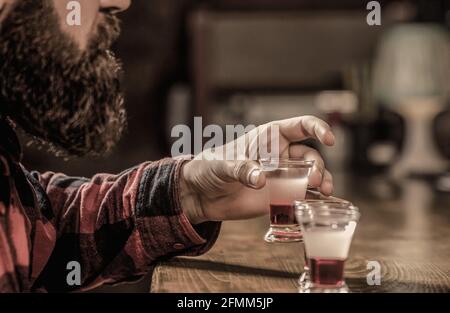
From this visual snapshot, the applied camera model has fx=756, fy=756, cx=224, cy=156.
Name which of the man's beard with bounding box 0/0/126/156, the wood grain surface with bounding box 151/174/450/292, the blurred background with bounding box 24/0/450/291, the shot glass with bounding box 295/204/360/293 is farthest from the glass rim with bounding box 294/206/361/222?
the blurred background with bounding box 24/0/450/291

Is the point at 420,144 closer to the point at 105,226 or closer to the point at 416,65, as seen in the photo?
the point at 416,65

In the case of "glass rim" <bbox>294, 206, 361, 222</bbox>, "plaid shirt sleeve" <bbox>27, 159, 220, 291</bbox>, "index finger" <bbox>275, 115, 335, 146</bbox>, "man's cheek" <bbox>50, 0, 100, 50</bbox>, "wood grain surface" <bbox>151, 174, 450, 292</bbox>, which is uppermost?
Result: "man's cheek" <bbox>50, 0, 100, 50</bbox>

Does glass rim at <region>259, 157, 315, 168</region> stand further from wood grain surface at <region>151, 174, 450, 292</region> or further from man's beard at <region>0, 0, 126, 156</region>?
man's beard at <region>0, 0, 126, 156</region>

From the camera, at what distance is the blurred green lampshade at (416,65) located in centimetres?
310

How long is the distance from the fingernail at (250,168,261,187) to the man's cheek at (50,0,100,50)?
19.8 inches

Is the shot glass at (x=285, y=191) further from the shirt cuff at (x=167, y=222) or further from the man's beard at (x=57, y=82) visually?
the man's beard at (x=57, y=82)

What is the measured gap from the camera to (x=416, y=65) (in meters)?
3.12

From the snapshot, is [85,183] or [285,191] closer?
[285,191]

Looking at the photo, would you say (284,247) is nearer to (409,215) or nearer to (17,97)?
(17,97)

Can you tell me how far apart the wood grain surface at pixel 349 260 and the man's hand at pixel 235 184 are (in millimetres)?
72

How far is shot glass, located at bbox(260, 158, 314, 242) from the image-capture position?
39.9 inches

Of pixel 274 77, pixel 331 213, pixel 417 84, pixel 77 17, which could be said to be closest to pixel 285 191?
pixel 331 213

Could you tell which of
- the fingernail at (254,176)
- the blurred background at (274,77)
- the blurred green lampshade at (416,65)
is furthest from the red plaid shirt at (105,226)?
the blurred background at (274,77)

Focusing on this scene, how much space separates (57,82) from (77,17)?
4.6 inches
